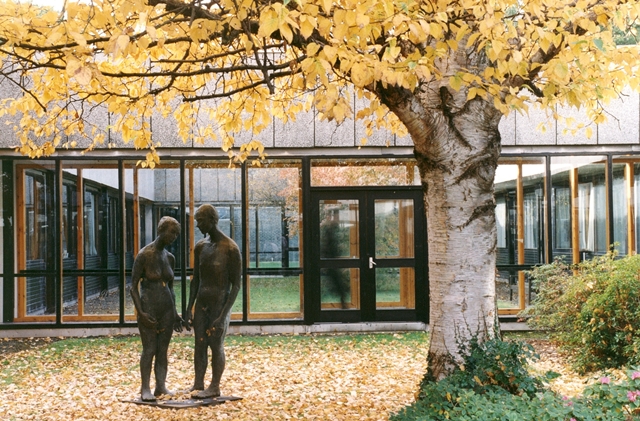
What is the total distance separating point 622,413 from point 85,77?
3.92 m

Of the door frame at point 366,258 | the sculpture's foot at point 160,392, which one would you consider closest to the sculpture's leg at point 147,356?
the sculpture's foot at point 160,392

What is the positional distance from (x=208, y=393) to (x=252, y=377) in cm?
155

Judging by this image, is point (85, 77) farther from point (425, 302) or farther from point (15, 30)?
point (425, 302)

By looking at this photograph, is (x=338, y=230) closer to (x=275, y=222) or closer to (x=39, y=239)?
A: (x=275, y=222)

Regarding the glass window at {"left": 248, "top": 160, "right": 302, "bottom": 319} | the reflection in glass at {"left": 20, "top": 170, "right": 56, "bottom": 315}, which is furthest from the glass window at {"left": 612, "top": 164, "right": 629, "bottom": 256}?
the reflection in glass at {"left": 20, "top": 170, "right": 56, "bottom": 315}

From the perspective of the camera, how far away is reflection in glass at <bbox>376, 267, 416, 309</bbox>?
12.7 m

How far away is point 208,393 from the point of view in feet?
24.1

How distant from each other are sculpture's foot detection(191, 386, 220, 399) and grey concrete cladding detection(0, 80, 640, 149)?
601 cm

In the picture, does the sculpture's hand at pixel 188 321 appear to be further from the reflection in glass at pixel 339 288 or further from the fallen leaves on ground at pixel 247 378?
the reflection in glass at pixel 339 288

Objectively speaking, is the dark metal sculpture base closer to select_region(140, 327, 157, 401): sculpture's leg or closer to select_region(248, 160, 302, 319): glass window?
select_region(140, 327, 157, 401): sculpture's leg

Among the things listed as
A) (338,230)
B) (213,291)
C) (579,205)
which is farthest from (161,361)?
(579,205)

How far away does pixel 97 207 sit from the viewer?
12.6 m

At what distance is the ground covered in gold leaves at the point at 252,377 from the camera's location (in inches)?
278

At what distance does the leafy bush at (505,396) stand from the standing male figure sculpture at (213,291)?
2.39 metres
